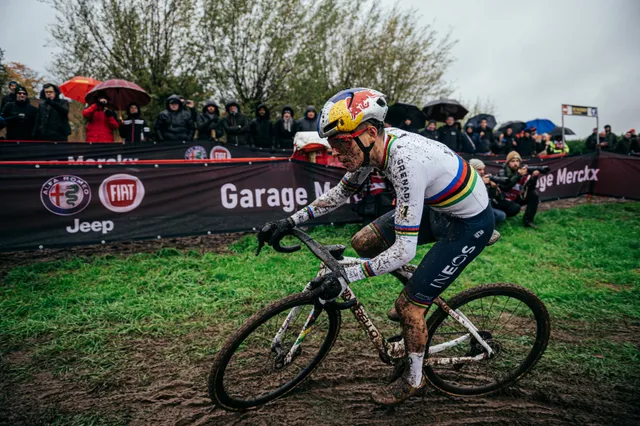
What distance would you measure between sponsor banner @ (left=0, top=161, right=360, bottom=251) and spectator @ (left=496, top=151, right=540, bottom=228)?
3.85 m

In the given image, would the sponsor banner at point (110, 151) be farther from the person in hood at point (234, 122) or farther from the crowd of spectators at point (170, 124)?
the person in hood at point (234, 122)

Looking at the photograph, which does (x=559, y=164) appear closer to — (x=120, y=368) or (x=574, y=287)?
(x=574, y=287)

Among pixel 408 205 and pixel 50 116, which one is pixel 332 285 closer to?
pixel 408 205

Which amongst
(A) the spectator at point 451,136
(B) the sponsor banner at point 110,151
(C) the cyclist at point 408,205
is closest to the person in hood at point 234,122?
(B) the sponsor banner at point 110,151

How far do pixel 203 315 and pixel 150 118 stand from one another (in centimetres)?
1336

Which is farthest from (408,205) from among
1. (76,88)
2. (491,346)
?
(76,88)

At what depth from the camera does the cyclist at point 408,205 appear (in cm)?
249

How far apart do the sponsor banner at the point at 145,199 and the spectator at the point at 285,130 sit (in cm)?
384

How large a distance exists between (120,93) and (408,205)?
427 inches

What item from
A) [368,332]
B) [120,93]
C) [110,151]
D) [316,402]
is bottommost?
[316,402]

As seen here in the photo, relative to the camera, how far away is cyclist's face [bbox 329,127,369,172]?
2.54 meters

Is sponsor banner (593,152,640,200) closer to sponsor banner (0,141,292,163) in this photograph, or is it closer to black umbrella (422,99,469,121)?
black umbrella (422,99,469,121)

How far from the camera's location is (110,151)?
356 inches

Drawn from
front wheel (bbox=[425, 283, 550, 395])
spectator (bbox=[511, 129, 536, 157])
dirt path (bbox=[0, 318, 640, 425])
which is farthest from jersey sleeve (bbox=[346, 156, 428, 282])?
spectator (bbox=[511, 129, 536, 157])
